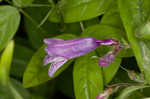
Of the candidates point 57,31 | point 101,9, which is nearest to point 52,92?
point 57,31

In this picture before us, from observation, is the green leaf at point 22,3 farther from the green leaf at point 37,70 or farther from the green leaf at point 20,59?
the green leaf at point 20,59

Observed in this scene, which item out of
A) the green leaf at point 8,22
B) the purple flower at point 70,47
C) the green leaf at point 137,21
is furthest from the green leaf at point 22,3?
the green leaf at point 137,21

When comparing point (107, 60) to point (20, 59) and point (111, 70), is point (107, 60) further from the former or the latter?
point (20, 59)

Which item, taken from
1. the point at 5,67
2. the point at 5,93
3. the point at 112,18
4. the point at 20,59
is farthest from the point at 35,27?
the point at 5,67

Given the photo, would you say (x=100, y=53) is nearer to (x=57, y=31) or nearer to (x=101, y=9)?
(x=101, y=9)

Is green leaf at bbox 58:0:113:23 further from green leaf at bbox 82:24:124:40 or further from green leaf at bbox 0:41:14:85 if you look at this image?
green leaf at bbox 0:41:14:85

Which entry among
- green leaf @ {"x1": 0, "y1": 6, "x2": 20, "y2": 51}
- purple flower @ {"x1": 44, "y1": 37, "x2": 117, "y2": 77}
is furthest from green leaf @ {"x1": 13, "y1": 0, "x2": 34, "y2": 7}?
purple flower @ {"x1": 44, "y1": 37, "x2": 117, "y2": 77}

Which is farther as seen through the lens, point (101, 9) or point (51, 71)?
point (101, 9)

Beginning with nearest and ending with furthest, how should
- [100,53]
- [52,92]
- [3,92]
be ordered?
[100,53], [3,92], [52,92]
